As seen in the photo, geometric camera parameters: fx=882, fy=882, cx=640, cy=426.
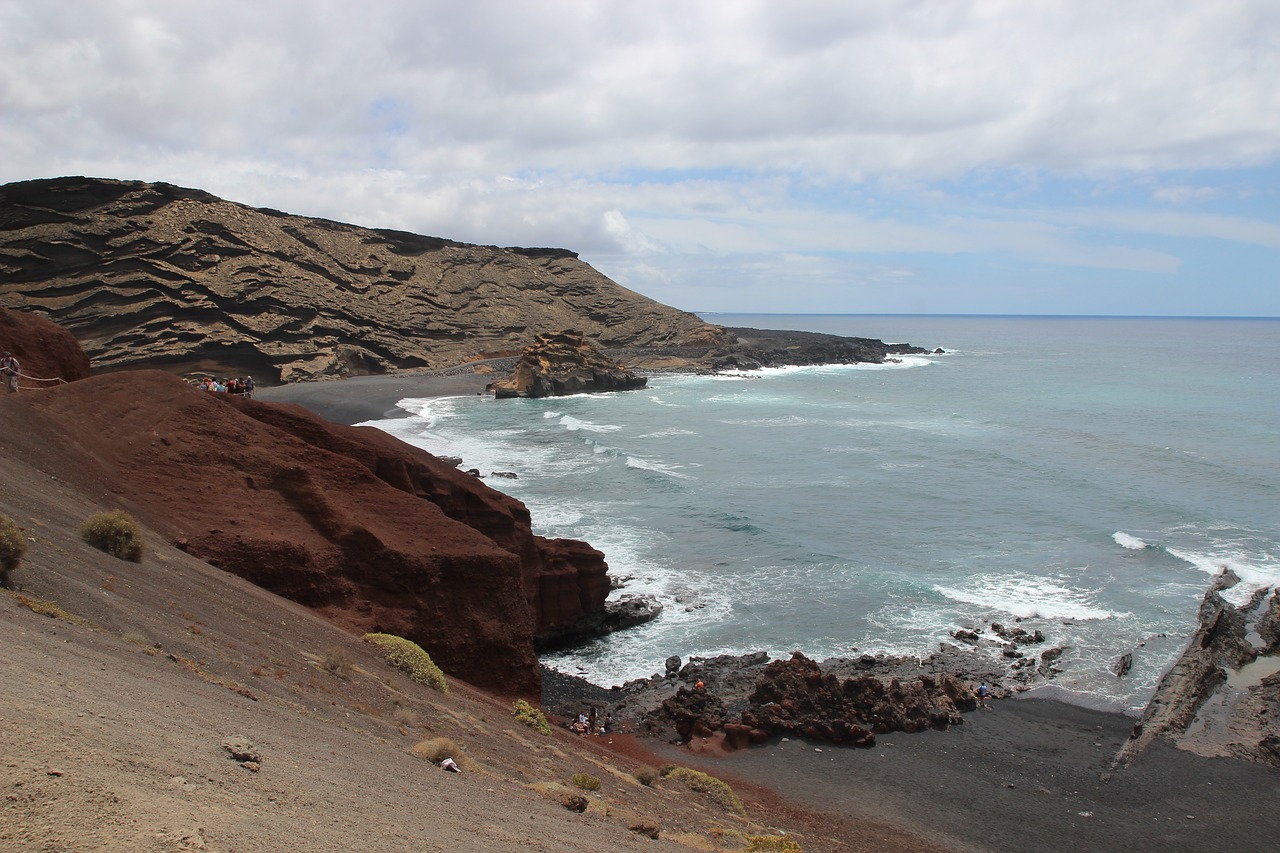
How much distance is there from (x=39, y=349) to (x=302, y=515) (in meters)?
12.2

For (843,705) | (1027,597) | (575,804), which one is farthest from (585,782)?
(1027,597)

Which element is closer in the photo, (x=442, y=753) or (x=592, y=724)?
(x=442, y=753)

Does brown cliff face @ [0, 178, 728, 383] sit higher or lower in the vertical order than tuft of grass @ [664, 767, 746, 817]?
higher

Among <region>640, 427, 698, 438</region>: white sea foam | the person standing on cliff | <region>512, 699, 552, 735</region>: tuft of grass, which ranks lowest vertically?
<region>512, 699, 552, 735</region>: tuft of grass

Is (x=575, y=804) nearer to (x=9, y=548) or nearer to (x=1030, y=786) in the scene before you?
(x=9, y=548)

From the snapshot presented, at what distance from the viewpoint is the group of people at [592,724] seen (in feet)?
51.7

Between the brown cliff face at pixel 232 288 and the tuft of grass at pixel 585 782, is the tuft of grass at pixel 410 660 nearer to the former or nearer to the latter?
the tuft of grass at pixel 585 782

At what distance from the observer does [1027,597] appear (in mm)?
23594

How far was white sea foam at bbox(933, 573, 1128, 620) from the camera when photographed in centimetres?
2250

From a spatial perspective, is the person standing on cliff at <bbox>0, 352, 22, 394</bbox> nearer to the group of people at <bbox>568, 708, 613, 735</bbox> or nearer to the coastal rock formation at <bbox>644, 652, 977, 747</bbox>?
the group of people at <bbox>568, 708, 613, 735</bbox>

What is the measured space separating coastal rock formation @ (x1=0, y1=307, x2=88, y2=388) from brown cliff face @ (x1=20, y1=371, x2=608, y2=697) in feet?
22.5

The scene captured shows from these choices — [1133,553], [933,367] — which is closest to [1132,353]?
[933,367]

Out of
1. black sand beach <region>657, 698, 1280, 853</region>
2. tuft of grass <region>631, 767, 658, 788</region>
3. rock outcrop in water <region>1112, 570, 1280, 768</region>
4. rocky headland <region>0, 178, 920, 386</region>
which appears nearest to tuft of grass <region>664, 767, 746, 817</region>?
tuft of grass <region>631, 767, 658, 788</region>

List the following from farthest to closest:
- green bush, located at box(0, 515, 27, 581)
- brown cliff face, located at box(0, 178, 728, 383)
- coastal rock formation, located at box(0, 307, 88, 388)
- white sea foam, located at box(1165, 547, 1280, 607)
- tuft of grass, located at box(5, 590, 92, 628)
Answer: brown cliff face, located at box(0, 178, 728, 383)
white sea foam, located at box(1165, 547, 1280, 607)
coastal rock formation, located at box(0, 307, 88, 388)
green bush, located at box(0, 515, 27, 581)
tuft of grass, located at box(5, 590, 92, 628)
